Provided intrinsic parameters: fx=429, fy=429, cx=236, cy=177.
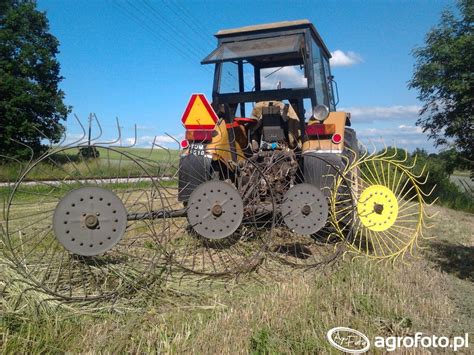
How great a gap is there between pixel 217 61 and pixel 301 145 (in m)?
1.33

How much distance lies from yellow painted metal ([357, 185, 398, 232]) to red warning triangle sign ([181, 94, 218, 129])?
1683 millimetres

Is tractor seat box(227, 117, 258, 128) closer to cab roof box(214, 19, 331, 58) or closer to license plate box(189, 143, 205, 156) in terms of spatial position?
license plate box(189, 143, 205, 156)

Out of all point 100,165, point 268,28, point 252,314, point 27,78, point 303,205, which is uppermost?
point 27,78

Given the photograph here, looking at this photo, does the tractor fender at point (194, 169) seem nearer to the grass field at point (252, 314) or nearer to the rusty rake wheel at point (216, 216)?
the rusty rake wheel at point (216, 216)

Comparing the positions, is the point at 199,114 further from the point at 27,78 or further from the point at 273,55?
the point at 27,78

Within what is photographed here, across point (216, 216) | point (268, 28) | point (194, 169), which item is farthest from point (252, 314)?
point (268, 28)

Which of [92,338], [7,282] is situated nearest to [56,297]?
[7,282]

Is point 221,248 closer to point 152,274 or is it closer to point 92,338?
point 152,274

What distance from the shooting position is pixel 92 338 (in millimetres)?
2389

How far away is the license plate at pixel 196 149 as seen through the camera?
4.36 meters

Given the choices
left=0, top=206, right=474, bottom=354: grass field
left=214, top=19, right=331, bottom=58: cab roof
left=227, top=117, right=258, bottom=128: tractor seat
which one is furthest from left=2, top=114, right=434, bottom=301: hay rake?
left=214, top=19, right=331, bottom=58: cab roof

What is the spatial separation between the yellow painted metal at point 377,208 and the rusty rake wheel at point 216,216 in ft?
2.84

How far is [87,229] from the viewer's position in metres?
2.83

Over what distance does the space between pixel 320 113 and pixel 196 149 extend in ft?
4.32
